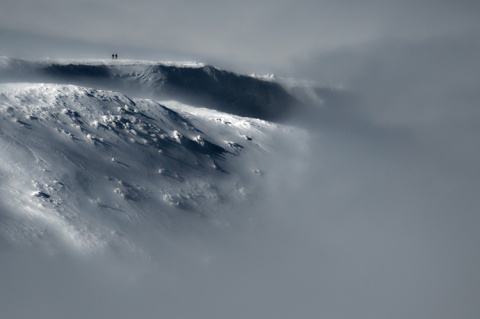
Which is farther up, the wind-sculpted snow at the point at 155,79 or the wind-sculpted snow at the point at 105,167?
the wind-sculpted snow at the point at 155,79

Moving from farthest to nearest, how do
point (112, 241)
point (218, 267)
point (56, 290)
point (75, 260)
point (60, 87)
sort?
point (60, 87)
point (218, 267)
point (112, 241)
point (75, 260)
point (56, 290)

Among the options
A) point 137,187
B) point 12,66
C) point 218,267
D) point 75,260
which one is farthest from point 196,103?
point 75,260

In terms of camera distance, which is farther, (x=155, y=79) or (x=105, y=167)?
(x=155, y=79)

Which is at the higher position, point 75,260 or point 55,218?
point 55,218

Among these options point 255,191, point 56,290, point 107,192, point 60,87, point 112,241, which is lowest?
point 56,290

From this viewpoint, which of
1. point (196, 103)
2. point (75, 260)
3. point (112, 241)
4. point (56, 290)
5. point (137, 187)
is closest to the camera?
point (56, 290)

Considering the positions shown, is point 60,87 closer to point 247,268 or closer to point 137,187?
point 137,187

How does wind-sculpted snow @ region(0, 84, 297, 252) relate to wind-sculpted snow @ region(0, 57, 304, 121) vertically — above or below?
below

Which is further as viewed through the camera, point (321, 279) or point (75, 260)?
point (321, 279)
